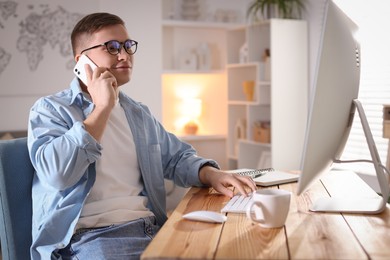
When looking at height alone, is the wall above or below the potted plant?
below

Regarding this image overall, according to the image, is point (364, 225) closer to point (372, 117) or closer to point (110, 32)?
point (110, 32)

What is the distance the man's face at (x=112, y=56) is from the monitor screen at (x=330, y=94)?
0.74 metres

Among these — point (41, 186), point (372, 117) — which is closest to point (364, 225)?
point (41, 186)

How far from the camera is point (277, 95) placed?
490 cm

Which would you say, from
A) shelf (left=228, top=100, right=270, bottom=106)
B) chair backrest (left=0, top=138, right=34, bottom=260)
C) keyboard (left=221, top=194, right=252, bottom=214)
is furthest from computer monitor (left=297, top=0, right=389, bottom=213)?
shelf (left=228, top=100, right=270, bottom=106)

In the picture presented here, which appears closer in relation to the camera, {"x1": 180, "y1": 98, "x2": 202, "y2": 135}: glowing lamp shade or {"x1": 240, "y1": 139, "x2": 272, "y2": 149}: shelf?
{"x1": 240, "y1": 139, "x2": 272, "y2": 149}: shelf

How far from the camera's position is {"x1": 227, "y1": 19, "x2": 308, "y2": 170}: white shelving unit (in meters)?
4.91

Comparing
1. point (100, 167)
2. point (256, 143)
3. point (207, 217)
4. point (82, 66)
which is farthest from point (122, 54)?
point (256, 143)

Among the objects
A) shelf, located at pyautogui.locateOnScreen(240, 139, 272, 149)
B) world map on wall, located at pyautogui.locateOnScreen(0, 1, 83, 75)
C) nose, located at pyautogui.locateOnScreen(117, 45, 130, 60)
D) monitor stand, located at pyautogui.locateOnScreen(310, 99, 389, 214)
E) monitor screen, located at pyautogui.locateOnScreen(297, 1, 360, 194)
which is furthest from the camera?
shelf, located at pyautogui.locateOnScreen(240, 139, 272, 149)

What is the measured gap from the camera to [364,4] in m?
4.30

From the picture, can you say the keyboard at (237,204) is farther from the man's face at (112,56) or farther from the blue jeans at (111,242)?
the man's face at (112,56)

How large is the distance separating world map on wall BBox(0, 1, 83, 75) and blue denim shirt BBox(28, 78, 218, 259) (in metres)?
2.99

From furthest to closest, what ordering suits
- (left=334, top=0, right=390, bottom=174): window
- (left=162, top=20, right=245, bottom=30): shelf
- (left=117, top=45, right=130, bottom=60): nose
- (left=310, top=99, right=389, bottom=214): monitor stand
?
1. (left=162, top=20, right=245, bottom=30): shelf
2. (left=334, top=0, right=390, bottom=174): window
3. (left=117, top=45, right=130, bottom=60): nose
4. (left=310, top=99, right=389, bottom=214): monitor stand

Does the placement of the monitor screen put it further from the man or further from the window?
the window
